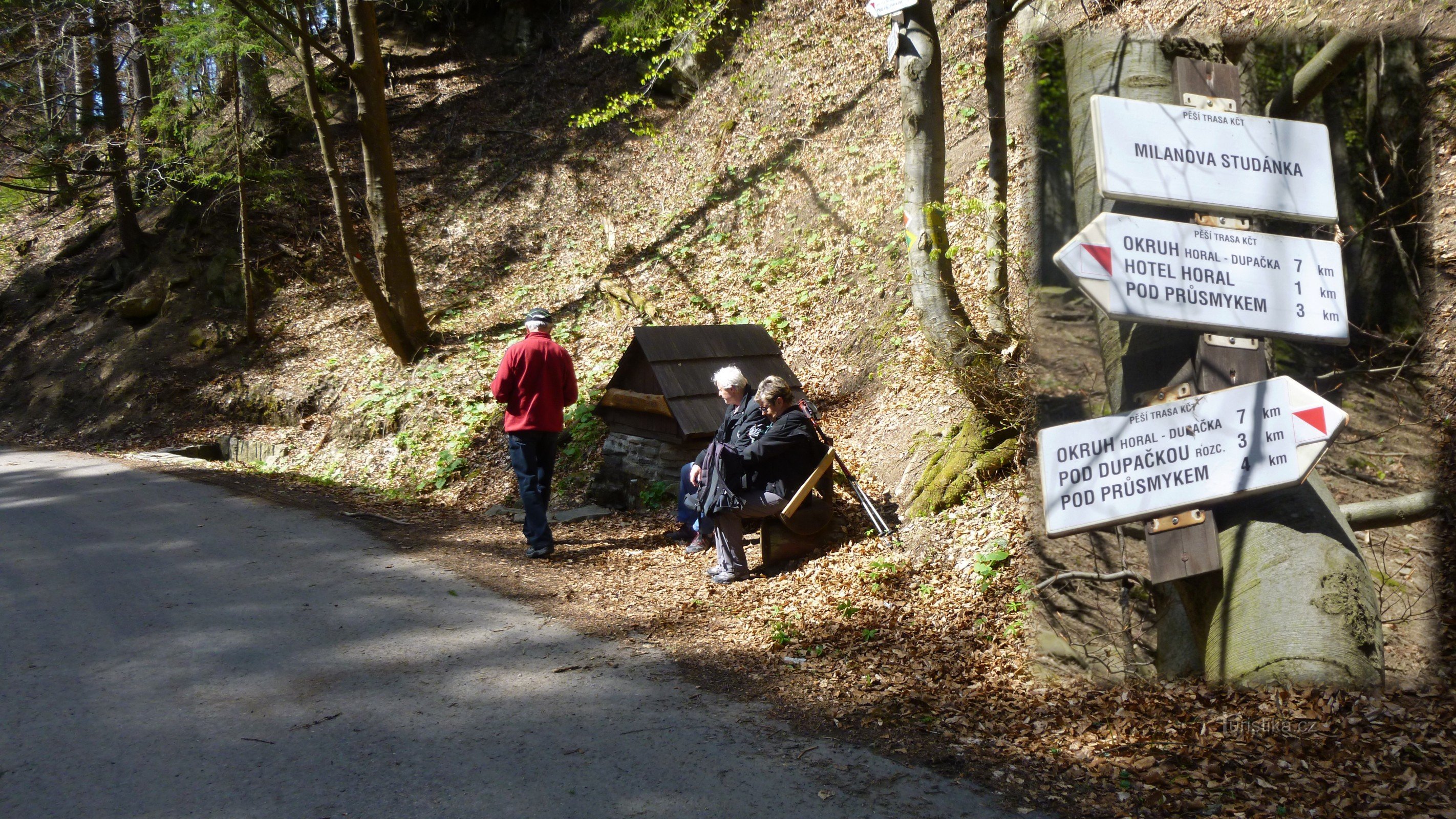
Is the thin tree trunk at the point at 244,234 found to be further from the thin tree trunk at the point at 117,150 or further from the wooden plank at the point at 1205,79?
the wooden plank at the point at 1205,79

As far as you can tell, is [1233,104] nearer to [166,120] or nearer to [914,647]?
[914,647]

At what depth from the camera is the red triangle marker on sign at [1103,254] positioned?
137 inches

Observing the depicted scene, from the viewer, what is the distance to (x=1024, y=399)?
6.28 meters

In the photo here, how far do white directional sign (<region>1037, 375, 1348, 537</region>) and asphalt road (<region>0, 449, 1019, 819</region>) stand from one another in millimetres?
1266

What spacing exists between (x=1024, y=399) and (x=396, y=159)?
17479mm

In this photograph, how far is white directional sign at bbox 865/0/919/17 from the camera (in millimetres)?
5836

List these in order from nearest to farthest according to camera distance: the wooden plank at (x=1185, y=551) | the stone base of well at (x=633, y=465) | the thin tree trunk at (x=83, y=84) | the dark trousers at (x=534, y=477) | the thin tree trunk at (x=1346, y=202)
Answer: the wooden plank at (x=1185, y=551) < the thin tree trunk at (x=1346, y=202) < the dark trousers at (x=534, y=477) < the stone base of well at (x=633, y=465) < the thin tree trunk at (x=83, y=84)

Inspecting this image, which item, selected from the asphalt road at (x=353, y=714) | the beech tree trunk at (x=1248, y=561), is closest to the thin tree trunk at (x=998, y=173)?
the beech tree trunk at (x=1248, y=561)

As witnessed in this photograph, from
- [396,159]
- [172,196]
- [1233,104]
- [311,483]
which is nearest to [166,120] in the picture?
[172,196]

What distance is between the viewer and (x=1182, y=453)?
11.9 feet

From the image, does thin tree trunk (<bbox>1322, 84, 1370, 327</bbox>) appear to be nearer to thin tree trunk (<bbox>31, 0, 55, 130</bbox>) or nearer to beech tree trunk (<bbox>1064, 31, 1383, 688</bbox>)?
beech tree trunk (<bbox>1064, 31, 1383, 688</bbox>)

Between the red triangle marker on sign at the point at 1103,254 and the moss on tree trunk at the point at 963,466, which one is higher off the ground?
the red triangle marker on sign at the point at 1103,254

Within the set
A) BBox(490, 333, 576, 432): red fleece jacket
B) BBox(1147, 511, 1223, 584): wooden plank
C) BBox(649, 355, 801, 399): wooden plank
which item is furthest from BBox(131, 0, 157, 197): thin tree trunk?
BBox(1147, 511, 1223, 584): wooden plank

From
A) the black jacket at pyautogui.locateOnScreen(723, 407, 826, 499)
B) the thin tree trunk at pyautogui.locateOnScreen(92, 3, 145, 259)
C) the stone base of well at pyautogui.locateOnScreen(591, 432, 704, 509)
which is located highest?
the thin tree trunk at pyautogui.locateOnScreen(92, 3, 145, 259)
